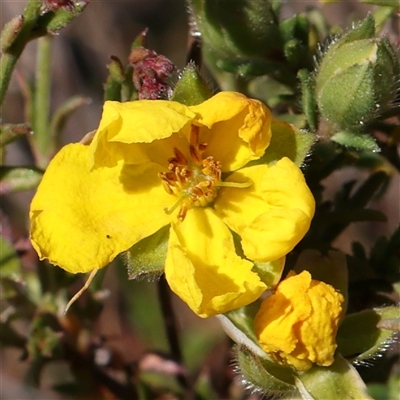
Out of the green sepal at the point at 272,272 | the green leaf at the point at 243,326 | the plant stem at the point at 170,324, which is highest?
the green sepal at the point at 272,272

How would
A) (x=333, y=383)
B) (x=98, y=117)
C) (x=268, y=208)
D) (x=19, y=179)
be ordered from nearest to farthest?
(x=333, y=383), (x=268, y=208), (x=19, y=179), (x=98, y=117)

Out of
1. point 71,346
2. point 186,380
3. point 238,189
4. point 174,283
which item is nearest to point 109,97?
point 238,189

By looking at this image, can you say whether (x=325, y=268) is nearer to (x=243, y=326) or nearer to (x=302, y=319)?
(x=302, y=319)

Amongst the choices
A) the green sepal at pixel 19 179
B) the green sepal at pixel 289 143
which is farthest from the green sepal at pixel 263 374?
the green sepal at pixel 19 179

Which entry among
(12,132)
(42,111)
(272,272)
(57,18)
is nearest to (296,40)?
(57,18)

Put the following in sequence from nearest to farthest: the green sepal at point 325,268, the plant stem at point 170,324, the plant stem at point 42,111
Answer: the green sepal at point 325,268 < the plant stem at point 170,324 < the plant stem at point 42,111

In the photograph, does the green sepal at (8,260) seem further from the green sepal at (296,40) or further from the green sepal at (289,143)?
the green sepal at (296,40)

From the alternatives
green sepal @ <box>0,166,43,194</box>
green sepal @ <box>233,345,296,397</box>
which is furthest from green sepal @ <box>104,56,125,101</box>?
green sepal @ <box>233,345,296,397</box>

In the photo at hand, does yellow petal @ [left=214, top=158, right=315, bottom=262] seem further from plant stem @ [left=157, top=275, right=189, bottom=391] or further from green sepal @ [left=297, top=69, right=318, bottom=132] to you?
plant stem @ [left=157, top=275, right=189, bottom=391]
